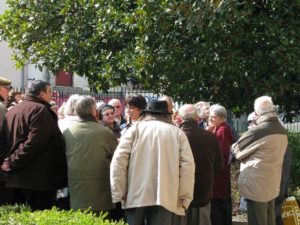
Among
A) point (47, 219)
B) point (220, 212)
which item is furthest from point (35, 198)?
point (220, 212)

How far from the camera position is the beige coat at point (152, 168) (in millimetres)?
6039

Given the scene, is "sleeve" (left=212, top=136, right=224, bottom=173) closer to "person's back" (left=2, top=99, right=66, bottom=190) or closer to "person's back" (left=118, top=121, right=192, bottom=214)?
"person's back" (left=118, top=121, right=192, bottom=214)

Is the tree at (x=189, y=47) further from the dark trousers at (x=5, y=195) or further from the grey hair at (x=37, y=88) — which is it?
the dark trousers at (x=5, y=195)

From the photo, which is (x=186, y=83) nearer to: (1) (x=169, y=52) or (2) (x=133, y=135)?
(1) (x=169, y=52)

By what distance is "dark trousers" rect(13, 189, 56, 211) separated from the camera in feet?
21.5

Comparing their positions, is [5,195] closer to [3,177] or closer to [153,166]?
[3,177]

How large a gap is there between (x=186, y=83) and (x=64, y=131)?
481 cm

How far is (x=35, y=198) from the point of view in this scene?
6.57 metres

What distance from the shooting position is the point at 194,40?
10453 millimetres

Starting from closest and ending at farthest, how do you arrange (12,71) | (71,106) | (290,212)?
(71,106) < (290,212) < (12,71)

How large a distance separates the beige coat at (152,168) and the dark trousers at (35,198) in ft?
3.03

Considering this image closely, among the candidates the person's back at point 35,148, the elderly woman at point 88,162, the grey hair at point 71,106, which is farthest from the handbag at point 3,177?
the grey hair at point 71,106

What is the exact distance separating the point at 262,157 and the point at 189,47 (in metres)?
3.45

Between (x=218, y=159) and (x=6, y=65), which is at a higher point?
(x=6, y=65)
